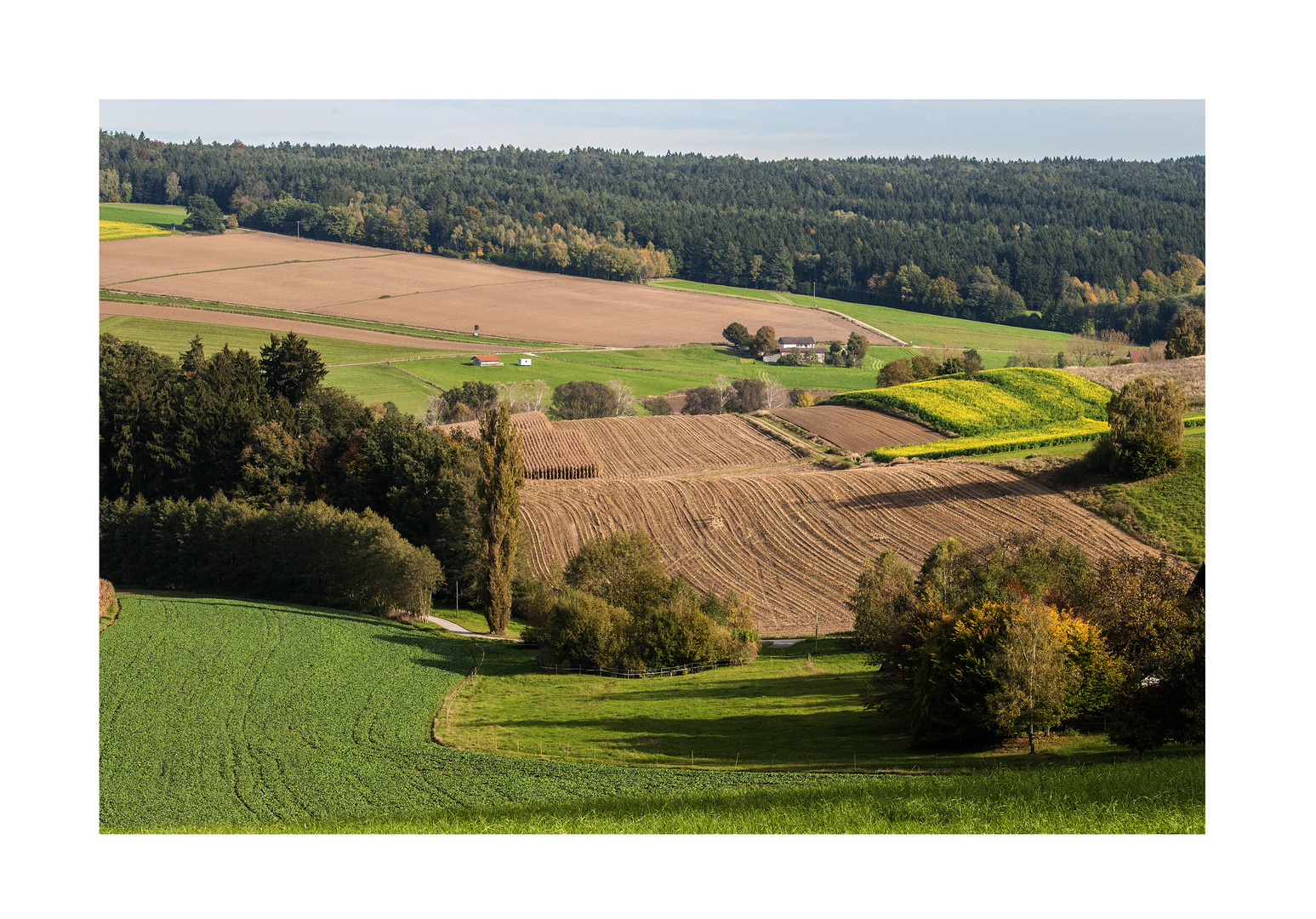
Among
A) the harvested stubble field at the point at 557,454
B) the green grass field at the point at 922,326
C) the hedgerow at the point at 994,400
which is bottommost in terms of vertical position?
the harvested stubble field at the point at 557,454

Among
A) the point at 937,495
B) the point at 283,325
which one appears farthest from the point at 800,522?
the point at 283,325

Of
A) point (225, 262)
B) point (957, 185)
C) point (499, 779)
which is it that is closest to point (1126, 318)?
point (957, 185)

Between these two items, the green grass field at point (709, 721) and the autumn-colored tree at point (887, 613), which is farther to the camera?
the autumn-colored tree at point (887, 613)

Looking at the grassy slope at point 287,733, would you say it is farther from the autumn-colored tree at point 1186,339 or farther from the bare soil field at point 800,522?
the autumn-colored tree at point 1186,339

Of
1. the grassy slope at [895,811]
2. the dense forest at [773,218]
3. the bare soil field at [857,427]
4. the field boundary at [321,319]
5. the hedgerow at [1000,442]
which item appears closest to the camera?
the grassy slope at [895,811]

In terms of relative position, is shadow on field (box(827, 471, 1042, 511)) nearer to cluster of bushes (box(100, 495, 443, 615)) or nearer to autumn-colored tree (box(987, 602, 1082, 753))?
cluster of bushes (box(100, 495, 443, 615))

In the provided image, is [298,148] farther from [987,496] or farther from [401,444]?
[987,496]

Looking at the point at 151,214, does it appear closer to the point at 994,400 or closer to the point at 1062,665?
the point at 994,400

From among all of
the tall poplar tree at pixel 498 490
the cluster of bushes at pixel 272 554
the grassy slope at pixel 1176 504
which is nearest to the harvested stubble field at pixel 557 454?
the cluster of bushes at pixel 272 554
